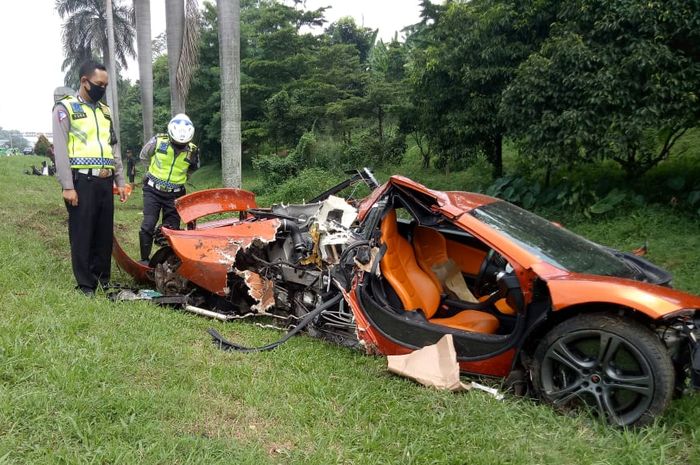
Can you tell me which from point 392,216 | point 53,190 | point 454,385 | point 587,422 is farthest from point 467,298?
point 53,190

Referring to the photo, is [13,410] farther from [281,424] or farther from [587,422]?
[587,422]

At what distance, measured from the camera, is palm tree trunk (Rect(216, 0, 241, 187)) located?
896 centimetres

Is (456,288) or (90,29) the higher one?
(90,29)

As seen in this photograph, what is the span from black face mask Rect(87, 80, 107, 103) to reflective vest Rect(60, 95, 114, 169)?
7cm

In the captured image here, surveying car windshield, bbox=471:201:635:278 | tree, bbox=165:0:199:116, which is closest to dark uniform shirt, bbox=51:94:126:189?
car windshield, bbox=471:201:635:278

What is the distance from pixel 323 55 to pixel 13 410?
64.7ft

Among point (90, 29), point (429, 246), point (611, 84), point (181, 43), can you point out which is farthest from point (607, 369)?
point (90, 29)

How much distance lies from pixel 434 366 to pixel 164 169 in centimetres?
360

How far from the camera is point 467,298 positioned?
13.4 feet

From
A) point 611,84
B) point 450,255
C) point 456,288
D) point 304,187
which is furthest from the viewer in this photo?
point 304,187

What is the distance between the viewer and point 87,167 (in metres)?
4.38

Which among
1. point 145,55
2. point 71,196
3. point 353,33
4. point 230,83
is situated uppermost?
point 353,33

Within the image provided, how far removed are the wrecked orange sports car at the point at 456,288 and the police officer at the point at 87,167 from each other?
1.60 feet

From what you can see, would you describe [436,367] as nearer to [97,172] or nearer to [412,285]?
[412,285]
